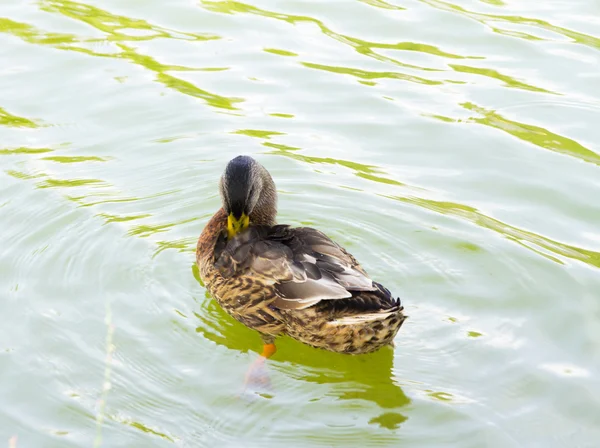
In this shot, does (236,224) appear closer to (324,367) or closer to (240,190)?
(240,190)

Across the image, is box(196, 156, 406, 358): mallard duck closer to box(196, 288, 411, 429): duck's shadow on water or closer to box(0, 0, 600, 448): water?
box(196, 288, 411, 429): duck's shadow on water

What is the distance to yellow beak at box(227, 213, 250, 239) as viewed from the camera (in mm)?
6703

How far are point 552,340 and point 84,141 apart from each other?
444 cm

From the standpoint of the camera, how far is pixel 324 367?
20.1 feet

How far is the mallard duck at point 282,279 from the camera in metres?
5.91

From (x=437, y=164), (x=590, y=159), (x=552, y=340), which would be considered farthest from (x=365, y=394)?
(x=590, y=159)

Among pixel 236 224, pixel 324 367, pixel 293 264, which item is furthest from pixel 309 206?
pixel 324 367

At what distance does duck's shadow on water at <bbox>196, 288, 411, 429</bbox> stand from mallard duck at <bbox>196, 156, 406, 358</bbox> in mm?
87

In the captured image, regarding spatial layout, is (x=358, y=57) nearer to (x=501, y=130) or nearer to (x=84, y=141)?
(x=501, y=130)

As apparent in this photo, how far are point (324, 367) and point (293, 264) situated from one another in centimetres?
69

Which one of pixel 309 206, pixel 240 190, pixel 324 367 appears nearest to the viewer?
pixel 324 367

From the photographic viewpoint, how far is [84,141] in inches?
337

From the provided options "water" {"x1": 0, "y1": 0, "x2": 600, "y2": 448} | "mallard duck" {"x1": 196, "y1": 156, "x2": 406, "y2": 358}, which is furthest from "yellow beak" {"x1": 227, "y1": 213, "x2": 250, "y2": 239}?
"water" {"x1": 0, "y1": 0, "x2": 600, "y2": 448}

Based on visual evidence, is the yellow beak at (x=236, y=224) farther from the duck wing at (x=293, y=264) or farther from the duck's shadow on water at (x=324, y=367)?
the duck's shadow on water at (x=324, y=367)
